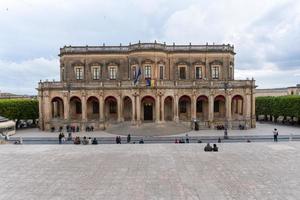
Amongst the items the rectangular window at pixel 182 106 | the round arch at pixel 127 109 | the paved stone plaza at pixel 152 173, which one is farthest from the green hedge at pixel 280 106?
the round arch at pixel 127 109

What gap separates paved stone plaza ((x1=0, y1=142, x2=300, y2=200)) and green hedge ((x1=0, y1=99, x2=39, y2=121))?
2331 cm

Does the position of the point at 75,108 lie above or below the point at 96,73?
below

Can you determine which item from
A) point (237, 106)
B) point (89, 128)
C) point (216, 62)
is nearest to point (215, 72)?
point (216, 62)

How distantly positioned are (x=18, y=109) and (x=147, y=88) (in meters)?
23.3

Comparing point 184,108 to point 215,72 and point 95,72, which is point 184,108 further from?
point 95,72

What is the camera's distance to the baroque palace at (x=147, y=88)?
145 ft

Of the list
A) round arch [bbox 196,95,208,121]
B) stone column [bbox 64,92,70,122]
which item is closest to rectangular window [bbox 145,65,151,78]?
round arch [bbox 196,95,208,121]

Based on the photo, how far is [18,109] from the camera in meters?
48.0

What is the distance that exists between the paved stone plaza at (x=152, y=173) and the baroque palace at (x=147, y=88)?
18058 mm

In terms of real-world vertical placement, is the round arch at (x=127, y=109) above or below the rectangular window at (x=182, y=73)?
below

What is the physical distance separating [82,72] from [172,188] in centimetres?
3912

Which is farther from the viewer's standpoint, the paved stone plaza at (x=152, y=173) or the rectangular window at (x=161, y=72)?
the rectangular window at (x=161, y=72)

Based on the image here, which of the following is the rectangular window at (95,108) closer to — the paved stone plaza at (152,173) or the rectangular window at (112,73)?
the rectangular window at (112,73)

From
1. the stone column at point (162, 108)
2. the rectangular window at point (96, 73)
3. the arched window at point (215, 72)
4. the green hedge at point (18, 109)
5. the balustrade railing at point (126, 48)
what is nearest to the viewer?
the stone column at point (162, 108)
